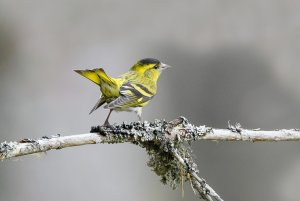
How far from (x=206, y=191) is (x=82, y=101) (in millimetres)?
3035

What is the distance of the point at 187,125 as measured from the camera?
17.3 ft

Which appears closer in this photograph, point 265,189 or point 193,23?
point 265,189

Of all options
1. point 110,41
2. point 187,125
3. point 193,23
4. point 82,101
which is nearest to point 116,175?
point 82,101

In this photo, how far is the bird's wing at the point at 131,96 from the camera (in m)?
5.89

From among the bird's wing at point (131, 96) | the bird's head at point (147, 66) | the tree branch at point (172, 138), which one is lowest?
the tree branch at point (172, 138)

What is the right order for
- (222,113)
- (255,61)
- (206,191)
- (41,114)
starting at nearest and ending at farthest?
(206,191), (41,114), (222,113), (255,61)

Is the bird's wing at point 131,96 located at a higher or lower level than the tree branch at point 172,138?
higher

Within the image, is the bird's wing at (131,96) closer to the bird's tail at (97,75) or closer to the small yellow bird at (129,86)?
the small yellow bird at (129,86)

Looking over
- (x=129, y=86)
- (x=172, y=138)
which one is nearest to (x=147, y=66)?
(x=129, y=86)

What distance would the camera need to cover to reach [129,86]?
21.2 feet

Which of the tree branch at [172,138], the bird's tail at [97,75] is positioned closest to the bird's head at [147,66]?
the bird's tail at [97,75]

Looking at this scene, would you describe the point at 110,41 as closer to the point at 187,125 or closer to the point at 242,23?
the point at 242,23

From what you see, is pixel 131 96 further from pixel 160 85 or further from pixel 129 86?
pixel 160 85

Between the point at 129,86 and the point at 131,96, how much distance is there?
0.27 meters
